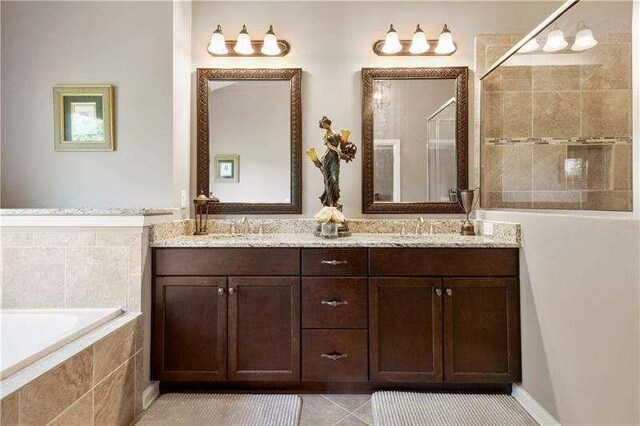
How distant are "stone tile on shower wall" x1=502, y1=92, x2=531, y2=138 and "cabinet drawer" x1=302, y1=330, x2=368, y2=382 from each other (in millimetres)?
1695

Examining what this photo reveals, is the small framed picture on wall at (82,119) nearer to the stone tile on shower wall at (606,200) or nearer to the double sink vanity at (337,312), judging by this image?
the double sink vanity at (337,312)

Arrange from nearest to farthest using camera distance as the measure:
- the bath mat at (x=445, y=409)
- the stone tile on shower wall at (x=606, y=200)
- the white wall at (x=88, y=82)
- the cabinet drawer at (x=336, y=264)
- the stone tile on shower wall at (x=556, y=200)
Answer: the stone tile on shower wall at (x=606, y=200), the bath mat at (x=445, y=409), the cabinet drawer at (x=336, y=264), the stone tile on shower wall at (x=556, y=200), the white wall at (x=88, y=82)

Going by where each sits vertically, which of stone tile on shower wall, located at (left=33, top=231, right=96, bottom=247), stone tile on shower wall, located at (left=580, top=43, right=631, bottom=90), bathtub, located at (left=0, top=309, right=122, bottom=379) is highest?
stone tile on shower wall, located at (left=580, top=43, right=631, bottom=90)

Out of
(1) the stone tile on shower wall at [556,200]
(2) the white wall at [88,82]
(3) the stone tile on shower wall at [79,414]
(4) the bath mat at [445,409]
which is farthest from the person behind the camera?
(2) the white wall at [88,82]

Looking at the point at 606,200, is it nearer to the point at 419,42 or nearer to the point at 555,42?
the point at 555,42

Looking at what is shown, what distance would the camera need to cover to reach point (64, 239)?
1863 millimetres

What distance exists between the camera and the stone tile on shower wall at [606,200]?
1.63m

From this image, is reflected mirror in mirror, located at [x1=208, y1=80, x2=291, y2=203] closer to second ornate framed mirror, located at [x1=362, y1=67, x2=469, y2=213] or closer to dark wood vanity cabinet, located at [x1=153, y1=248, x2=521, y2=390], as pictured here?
second ornate framed mirror, located at [x1=362, y1=67, x2=469, y2=213]

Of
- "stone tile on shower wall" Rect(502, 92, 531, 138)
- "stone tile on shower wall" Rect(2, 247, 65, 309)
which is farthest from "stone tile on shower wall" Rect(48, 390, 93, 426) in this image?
"stone tile on shower wall" Rect(502, 92, 531, 138)

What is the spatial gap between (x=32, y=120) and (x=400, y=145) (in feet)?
8.10

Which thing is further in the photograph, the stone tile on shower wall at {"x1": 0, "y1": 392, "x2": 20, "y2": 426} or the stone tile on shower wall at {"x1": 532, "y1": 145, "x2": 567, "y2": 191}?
the stone tile on shower wall at {"x1": 532, "y1": 145, "x2": 567, "y2": 191}

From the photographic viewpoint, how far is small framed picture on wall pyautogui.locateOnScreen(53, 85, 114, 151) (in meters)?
2.30

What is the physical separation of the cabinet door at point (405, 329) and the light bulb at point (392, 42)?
162 centimetres

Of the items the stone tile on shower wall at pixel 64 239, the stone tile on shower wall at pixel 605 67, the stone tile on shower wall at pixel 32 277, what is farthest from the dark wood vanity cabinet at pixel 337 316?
the stone tile on shower wall at pixel 605 67
